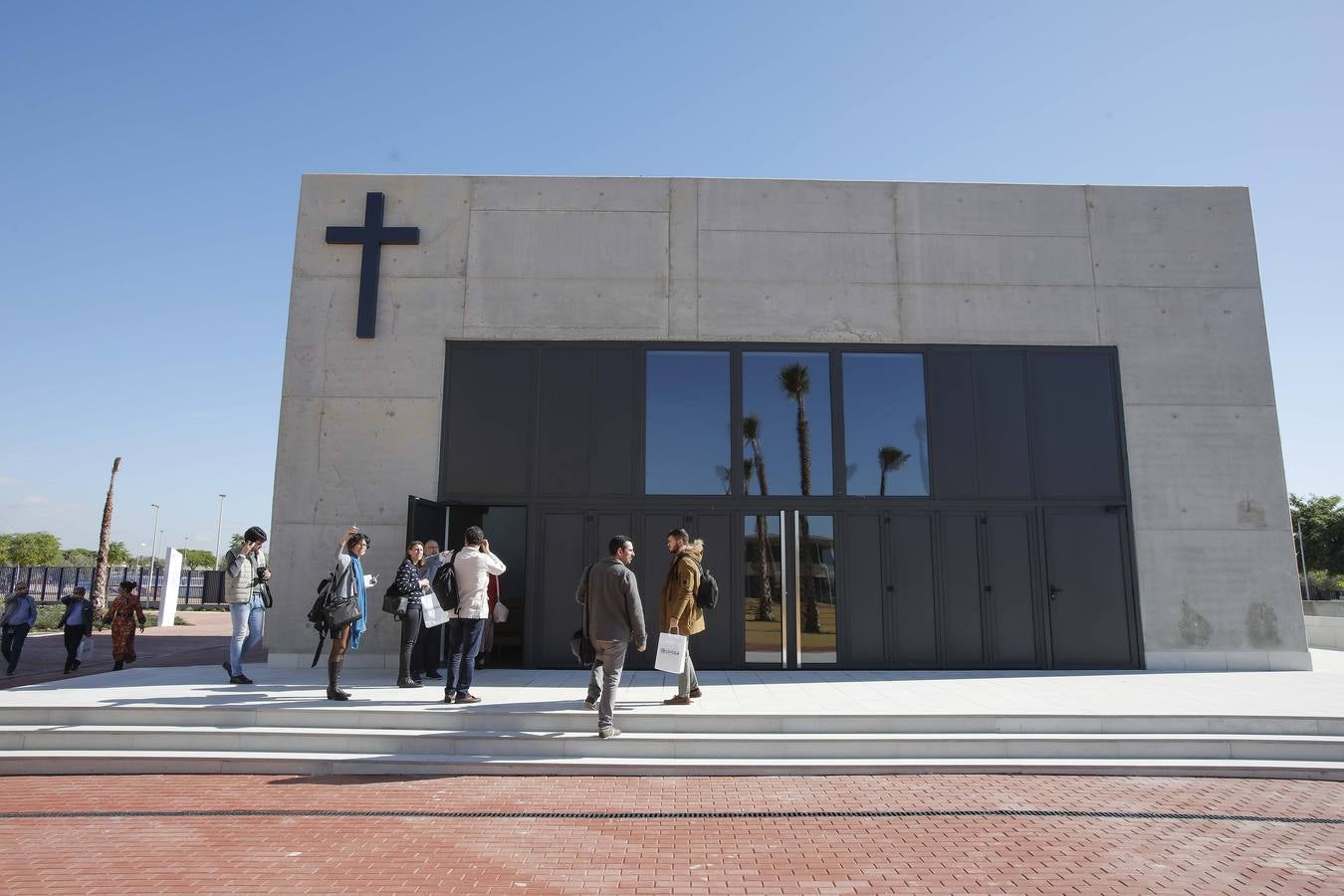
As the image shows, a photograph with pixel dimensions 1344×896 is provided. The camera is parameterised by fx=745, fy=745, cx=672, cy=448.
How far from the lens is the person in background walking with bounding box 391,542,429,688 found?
8203mm

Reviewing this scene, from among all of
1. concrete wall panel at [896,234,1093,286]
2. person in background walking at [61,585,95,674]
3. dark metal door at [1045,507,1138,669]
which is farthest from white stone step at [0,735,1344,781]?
concrete wall panel at [896,234,1093,286]

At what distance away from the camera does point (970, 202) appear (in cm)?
1118

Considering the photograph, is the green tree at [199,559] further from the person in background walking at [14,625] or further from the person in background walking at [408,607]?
the person in background walking at [408,607]

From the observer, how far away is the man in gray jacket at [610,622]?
21.1 feet

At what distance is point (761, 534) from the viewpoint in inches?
404

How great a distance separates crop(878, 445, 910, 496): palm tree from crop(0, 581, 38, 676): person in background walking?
12.5 meters

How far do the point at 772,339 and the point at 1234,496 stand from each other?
22.7 ft

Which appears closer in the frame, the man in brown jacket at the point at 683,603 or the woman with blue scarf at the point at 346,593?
the man in brown jacket at the point at 683,603

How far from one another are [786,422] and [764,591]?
239 centimetres

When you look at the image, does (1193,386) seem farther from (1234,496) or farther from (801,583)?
(801,583)

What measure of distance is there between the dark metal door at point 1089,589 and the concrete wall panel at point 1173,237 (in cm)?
361

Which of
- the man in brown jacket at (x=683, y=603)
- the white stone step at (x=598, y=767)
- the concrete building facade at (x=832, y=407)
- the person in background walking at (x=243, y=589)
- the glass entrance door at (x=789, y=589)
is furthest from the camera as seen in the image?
the concrete building facade at (x=832, y=407)

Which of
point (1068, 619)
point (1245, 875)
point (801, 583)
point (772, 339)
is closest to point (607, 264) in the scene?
point (772, 339)

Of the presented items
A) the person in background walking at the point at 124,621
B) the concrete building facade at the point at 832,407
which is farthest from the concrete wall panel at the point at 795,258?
the person in background walking at the point at 124,621
